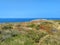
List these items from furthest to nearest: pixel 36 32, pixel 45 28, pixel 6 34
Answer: pixel 45 28 < pixel 36 32 < pixel 6 34

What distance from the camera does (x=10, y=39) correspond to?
21328 millimetres

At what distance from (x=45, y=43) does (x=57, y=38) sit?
1.33m

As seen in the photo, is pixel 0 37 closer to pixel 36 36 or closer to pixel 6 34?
pixel 6 34

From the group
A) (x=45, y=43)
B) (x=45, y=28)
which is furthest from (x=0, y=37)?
(x=45, y=28)

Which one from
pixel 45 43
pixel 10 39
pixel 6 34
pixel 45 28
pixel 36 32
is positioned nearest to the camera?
pixel 45 43

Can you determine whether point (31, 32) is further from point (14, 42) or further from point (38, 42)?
point (14, 42)

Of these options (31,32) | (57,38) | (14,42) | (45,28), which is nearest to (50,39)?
(57,38)

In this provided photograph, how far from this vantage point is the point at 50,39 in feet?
66.6

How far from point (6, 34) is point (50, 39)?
→ 4.55 m

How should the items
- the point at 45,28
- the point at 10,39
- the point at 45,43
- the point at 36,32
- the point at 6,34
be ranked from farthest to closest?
the point at 45,28 → the point at 36,32 → the point at 6,34 → the point at 10,39 → the point at 45,43

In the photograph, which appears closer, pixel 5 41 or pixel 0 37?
pixel 5 41

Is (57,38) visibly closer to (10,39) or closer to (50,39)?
(50,39)

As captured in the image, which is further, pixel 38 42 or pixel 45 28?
pixel 45 28

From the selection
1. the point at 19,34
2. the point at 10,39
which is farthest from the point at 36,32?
the point at 10,39
